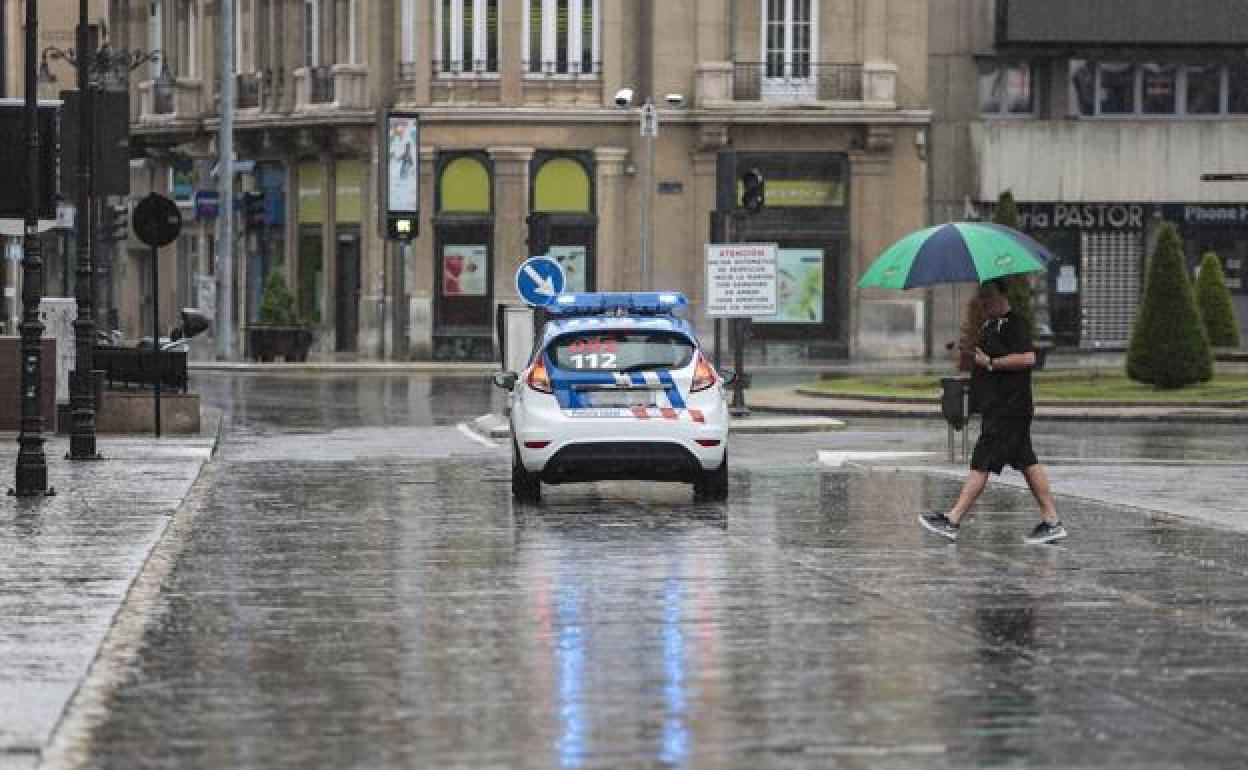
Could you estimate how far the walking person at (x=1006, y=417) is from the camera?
752 inches

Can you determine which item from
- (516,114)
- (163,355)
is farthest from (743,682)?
(516,114)

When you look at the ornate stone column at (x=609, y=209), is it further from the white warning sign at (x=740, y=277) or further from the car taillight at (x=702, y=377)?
the car taillight at (x=702, y=377)

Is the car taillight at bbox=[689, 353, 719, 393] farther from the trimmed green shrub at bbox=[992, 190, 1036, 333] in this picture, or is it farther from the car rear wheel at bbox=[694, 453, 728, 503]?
the trimmed green shrub at bbox=[992, 190, 1036, 333]

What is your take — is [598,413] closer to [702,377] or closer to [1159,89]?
[702,377]

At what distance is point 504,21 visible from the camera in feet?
196

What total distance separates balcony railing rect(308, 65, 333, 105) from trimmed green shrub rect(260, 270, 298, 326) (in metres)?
5.66

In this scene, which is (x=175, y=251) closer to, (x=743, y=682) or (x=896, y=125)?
(x=896, y=125)

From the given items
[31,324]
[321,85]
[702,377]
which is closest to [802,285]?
[321,85]

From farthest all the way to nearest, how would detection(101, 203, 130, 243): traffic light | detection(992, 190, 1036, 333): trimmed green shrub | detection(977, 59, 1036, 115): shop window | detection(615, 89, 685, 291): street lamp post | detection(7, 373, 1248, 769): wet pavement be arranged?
detection(977, 59, 1036, 115): shop window → detection(101, 203, 130, 243): traffic light → detection(615, 89, 685, 291): street lamp post → detection(992, 190, 1036, 333): trimmed green shrub → detection(7, 373, 1248, 769): wet pavement

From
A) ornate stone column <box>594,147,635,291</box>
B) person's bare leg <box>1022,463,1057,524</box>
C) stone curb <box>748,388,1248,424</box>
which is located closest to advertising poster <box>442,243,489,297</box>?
ornate stone column <box>594,147,635,291</box>

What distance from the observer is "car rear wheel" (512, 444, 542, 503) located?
22.5m

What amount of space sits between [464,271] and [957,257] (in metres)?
31.9

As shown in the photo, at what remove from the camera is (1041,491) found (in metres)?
19.1

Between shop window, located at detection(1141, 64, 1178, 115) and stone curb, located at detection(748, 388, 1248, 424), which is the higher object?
shop window, located at detection(1141, 64, 1178, 115)
